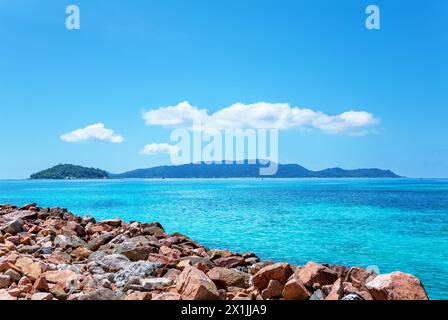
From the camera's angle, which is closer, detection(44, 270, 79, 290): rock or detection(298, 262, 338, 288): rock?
detection(298, 262, 338, 288): rock

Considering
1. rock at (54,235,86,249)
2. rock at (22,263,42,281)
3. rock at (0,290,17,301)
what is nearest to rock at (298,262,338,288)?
rock at (0,290,17,301)

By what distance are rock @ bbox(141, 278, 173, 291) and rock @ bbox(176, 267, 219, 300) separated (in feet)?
0.88

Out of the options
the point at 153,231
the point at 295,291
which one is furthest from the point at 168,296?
the point at 153,231

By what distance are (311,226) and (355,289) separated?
2213 cm

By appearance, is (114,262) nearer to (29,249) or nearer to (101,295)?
(101,295)

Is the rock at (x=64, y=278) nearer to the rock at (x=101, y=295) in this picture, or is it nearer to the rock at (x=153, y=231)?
the rock at (x=101, y=295)

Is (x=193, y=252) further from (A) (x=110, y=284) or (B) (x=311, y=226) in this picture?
(B) (x=311, y=226)

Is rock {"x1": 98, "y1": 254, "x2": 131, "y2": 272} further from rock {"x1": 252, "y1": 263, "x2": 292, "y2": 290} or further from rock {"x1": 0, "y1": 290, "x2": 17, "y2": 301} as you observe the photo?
rock {"x1": 252, "y1": 263, "x2": 292, "y2": 290}

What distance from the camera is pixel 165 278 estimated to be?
5602 mm

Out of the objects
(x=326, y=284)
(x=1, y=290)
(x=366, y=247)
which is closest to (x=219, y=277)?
(x=326, y=284)

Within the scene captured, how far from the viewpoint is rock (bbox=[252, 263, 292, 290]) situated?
5.17 metres

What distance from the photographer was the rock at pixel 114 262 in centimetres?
649
